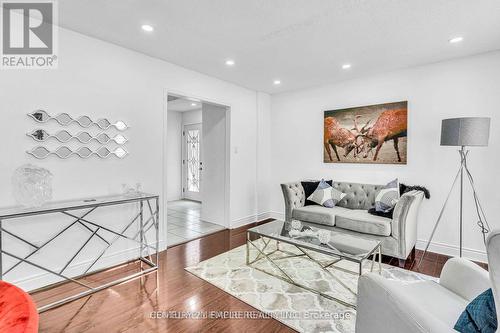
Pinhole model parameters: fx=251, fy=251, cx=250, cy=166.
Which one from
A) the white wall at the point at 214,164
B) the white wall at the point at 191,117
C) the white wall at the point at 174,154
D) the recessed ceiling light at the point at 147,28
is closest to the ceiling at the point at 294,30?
the recessed ceiling light at the point at 147,28

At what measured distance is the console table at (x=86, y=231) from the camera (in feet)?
6.97

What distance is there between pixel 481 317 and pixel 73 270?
10.6ft

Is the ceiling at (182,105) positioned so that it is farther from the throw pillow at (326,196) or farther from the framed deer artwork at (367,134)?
the throw pillow at (326,196)

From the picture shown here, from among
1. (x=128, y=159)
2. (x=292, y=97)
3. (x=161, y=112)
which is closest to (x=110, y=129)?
(x=128, y=159)

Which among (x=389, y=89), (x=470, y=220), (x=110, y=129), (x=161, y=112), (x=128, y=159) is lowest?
(x=470, y=220)

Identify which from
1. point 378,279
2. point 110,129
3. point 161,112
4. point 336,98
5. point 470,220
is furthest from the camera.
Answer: point 336,98

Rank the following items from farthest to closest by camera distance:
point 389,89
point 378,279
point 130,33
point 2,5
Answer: point 389,89 < point 130,33 < point 2,5 < point 378,279

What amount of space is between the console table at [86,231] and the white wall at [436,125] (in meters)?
2.99

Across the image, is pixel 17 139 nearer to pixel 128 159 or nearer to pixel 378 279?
pixel 128 159

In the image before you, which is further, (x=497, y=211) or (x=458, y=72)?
(x=458, y=72)

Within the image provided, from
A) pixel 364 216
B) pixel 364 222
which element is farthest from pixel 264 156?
pixel 364 222

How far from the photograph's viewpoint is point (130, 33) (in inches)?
106

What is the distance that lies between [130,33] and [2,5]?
1.01 meters

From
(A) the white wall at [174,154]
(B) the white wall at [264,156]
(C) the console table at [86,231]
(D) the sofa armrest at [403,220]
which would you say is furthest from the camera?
(A) the white wall at [174,154]
